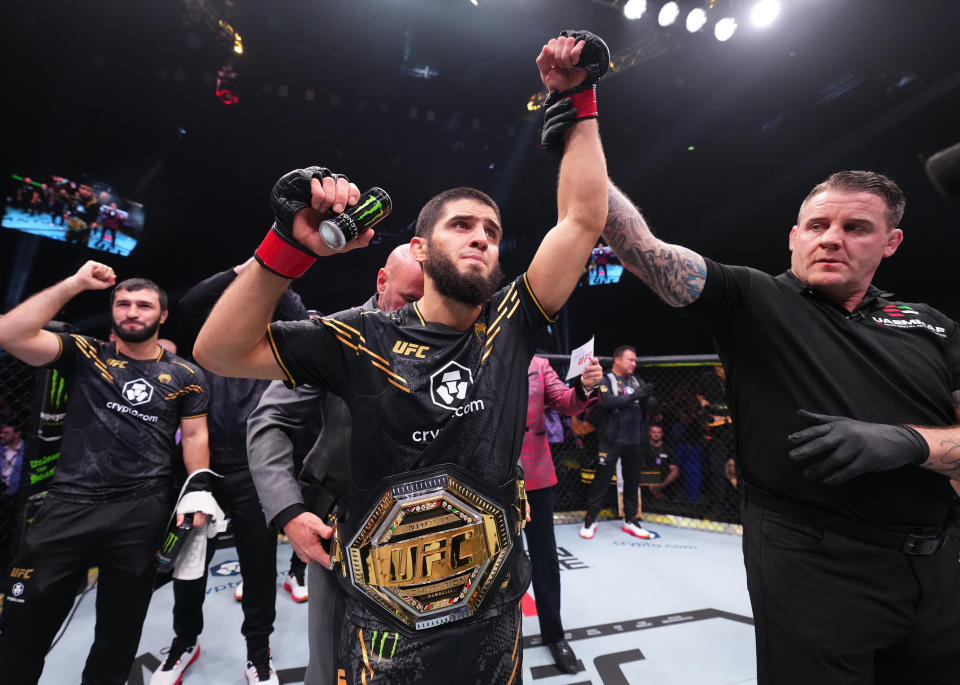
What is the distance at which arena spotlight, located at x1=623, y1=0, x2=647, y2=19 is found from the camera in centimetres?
607

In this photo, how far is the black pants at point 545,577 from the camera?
105 inches

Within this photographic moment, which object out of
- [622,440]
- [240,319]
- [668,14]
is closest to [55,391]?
[240,319]

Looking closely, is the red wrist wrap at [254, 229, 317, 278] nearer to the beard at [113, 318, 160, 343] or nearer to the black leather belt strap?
the black leather belt strap

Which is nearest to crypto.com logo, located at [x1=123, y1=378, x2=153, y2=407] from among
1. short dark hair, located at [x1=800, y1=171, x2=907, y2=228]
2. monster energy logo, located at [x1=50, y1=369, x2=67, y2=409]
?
monster energy logo, located at [x1=50, y1=369, x2=67, y2=409]

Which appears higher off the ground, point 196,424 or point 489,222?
point 489,222

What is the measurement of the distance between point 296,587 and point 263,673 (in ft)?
3.48

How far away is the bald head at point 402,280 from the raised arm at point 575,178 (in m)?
0.90

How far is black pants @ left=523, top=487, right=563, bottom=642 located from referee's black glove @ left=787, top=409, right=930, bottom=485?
182cm

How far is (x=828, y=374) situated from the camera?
1.36 metres

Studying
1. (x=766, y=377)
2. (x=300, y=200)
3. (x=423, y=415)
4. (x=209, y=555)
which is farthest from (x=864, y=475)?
(x=209, y=555)

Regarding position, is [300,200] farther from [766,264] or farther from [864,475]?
[766,264]

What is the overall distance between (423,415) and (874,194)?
1767mm

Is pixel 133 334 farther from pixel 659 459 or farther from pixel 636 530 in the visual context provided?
pixel 659 459

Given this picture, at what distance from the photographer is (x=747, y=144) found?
30.0 ft
